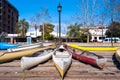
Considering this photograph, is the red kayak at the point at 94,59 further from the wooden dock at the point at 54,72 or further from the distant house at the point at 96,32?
the distant house at the point at 96,32

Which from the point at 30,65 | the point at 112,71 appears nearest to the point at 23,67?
the point at 30,65

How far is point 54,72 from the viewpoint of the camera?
10805mm

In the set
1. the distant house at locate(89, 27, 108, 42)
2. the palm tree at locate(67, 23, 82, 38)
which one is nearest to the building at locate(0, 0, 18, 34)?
the palm tree at locate(67, 23, 82, 38)

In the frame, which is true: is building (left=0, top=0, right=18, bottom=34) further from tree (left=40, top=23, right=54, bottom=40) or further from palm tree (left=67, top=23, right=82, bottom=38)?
palm tree (left=67, top=23, right=82, bottom=38)

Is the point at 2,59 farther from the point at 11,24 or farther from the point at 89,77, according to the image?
the point at 11,24

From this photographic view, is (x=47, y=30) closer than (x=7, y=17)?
Yes

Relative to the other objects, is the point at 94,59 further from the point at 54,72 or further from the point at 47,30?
the point at 47,30

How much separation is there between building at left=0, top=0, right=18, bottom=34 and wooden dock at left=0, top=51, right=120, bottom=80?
226 ft

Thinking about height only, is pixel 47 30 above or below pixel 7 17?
below

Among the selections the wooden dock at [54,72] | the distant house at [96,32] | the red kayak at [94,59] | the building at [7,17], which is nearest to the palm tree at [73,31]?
the distant house at [96,32]

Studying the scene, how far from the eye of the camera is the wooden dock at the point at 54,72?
1006 centimetres

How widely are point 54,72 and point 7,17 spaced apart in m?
81.8

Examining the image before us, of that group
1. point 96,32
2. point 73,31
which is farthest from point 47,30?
point 96,32

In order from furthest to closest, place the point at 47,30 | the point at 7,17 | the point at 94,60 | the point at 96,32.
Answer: the point at 7,17 → the point at 47,30 → the point at 96,32 → the point at 94,60
